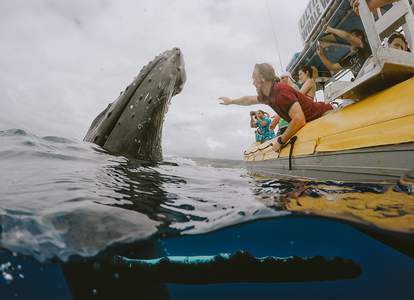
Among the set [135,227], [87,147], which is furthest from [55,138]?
[135,227]

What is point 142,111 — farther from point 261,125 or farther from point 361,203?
point 261,125

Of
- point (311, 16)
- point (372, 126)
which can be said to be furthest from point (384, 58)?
point (311, 16)

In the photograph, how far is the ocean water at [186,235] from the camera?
4.21 feet

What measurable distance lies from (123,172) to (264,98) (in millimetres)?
3517

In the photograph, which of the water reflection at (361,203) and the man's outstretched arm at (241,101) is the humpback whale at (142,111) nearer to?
the man's outstretched arm at (241,101)

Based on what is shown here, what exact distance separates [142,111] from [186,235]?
7.61 ft

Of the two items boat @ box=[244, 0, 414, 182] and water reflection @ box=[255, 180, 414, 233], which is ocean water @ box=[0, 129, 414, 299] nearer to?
water reflection @ box=[255, 180, 414, 233]

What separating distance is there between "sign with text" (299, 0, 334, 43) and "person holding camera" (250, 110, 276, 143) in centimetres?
399

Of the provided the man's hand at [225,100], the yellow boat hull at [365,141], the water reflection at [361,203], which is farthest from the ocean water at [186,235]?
the man's hand at [225,100]

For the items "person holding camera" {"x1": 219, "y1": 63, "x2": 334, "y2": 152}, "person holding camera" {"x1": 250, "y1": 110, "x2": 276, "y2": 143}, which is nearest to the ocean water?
"person holding camera" {"x1": 219, "y1": 63, "x2": 334, "y2": 152}

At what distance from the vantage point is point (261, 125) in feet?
33.4

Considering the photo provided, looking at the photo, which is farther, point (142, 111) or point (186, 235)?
point (142, 111)

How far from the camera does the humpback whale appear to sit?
3.25 m

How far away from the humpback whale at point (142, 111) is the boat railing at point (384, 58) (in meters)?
2.83
